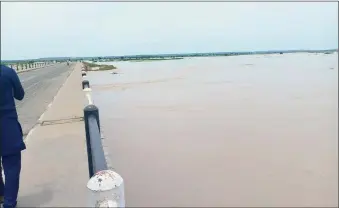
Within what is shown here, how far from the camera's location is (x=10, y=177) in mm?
3793

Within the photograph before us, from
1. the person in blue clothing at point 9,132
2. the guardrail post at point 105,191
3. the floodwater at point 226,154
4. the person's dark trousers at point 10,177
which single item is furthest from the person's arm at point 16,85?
the floodwater at point 226,154

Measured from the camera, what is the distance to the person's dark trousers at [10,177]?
378 centimetres

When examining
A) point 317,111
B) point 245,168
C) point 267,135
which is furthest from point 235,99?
point 245,168

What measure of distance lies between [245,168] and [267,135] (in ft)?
9.81

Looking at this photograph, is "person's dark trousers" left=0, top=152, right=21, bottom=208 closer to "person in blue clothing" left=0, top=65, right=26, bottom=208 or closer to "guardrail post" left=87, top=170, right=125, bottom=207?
"person in blue clothing" left=0, top=65, right=26, bottom=208

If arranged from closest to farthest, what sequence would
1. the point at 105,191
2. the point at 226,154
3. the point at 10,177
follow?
the point at 105,191 → the point at 10,177 → the point at 226,154

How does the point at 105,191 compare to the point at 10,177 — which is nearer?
the point at 105,191

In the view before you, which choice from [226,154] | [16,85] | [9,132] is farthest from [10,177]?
[226,154]

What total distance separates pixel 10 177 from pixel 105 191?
7.85 feet

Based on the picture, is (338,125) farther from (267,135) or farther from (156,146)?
(156,146)

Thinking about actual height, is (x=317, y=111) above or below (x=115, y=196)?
below

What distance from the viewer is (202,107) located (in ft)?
51.9

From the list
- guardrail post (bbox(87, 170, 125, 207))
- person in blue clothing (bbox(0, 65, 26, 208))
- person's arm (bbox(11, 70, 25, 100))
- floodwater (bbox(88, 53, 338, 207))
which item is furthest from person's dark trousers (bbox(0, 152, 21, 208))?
floodwater (bbox(88, 53, 338, 207))

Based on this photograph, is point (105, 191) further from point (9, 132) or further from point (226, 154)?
point (226, 154)
